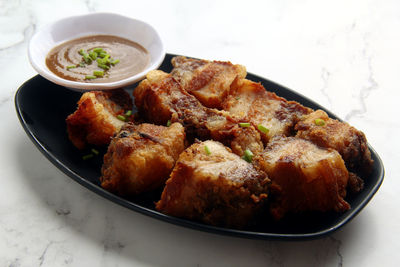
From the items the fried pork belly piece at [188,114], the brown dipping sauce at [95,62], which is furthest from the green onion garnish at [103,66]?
the fried pork belly piece at [188,114]

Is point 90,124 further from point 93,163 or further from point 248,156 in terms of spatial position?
point 248,156

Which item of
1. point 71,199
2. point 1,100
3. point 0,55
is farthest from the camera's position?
point 0,55

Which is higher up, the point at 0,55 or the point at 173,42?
the point at 173,42

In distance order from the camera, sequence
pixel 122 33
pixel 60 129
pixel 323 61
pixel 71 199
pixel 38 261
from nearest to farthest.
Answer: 1. pixel 38 261
2. pixel 71 199
3. pixel 60 129
4. pixel 122 33
5. pixel 323 61

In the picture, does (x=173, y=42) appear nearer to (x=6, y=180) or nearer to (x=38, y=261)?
(x=6, y=180)

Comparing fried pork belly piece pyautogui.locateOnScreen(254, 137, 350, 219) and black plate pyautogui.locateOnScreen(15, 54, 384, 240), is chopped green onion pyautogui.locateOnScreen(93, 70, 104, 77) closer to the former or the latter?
black plate pyautogui.locateOnScreen(15, 54, 384, 240)

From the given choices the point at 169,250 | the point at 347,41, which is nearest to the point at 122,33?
the point at 169,250

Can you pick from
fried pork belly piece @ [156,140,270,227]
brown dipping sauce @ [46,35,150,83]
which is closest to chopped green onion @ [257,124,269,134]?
fried pork belly piece @ [156,140,270,227]
